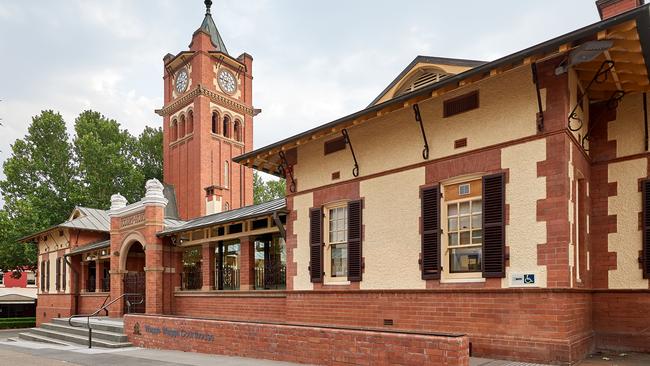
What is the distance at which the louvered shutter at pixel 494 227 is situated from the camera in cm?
Result: 916

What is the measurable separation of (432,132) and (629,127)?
143 inches

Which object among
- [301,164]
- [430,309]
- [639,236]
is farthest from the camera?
[301,164]

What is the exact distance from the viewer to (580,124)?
31.2ft

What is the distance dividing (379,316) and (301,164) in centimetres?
462

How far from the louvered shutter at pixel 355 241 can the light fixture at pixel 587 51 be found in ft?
17.5

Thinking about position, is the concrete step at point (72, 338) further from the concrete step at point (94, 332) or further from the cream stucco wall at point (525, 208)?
the cream stucco wall at point (525, 208)

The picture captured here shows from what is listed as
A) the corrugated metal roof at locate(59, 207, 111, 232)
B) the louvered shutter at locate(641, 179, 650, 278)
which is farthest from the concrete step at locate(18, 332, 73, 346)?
the louvered shutter at locate(641, 179, 650, 278)

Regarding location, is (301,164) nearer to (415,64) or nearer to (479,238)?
(415,64)

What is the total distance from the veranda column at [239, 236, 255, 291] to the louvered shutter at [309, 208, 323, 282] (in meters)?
3.41

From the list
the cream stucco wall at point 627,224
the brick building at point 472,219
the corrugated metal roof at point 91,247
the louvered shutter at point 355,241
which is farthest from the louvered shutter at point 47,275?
the cream stucco wall at point 627,224

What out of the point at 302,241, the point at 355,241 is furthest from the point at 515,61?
the point at 302,241

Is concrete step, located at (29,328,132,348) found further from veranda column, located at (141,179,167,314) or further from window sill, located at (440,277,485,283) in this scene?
window sill, located at (440,277,485,283)

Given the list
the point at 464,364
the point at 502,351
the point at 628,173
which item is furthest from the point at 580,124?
the point at 464,364

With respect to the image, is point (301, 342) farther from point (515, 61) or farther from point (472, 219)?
point (515, 61)
